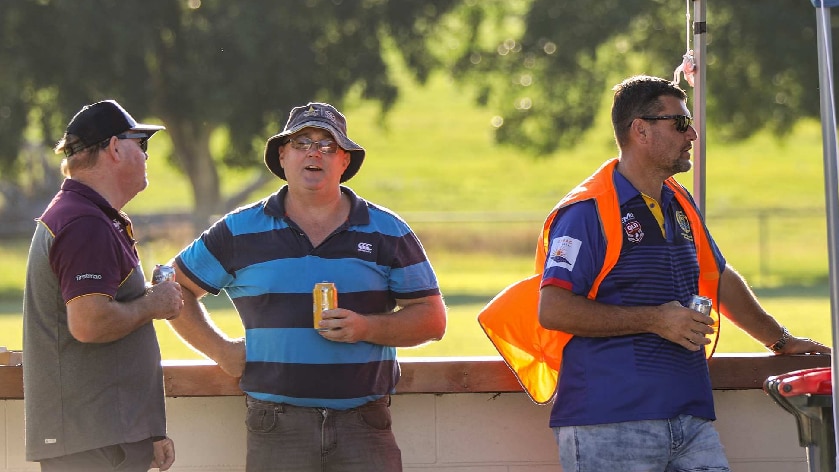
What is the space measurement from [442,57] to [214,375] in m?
28.8

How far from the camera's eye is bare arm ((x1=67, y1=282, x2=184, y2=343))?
13.6 feet

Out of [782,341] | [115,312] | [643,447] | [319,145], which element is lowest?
[643,447]

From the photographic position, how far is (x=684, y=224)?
4648 mm

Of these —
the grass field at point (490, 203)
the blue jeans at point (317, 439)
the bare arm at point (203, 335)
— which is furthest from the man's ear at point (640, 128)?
the grass field at point (490, 203)

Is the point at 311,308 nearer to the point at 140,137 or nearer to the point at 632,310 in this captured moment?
the point at 140,137

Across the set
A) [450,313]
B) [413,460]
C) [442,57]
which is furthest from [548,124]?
[413,460]

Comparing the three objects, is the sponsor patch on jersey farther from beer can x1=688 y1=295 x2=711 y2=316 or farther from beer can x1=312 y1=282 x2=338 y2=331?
beer can x1=688 y1=295 x2=711 y2=316

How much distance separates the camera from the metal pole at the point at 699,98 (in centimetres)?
528

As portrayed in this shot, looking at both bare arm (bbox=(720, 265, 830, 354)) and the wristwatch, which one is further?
the wristwatch

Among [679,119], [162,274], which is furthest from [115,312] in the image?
[679,119]

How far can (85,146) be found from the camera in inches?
174

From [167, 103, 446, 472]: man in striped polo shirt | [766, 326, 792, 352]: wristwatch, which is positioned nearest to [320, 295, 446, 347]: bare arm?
[167, 103, 446, 472]: man in striped polo shirt

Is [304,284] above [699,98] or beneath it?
beneath

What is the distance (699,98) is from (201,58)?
87.8ft
